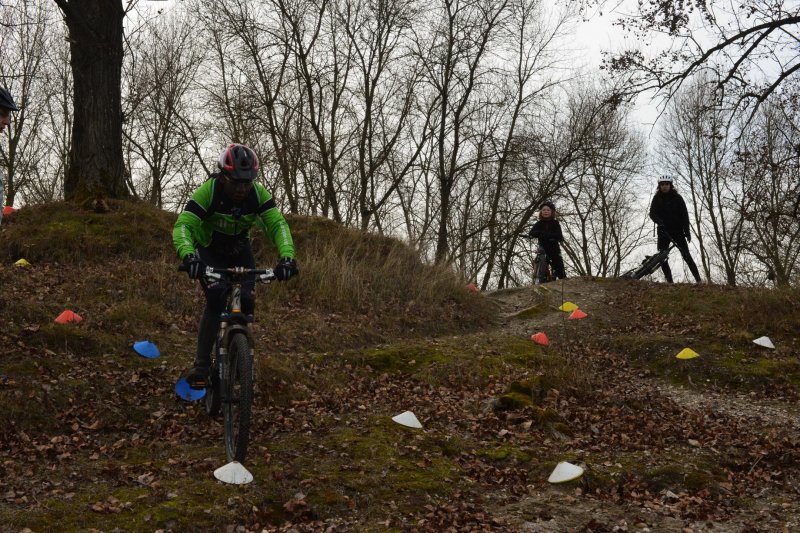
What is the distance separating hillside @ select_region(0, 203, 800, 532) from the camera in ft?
15.8

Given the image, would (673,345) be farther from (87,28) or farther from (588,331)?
(87,28)

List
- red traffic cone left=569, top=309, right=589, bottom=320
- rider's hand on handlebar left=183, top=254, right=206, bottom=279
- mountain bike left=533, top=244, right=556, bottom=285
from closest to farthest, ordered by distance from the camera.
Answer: rider's hand on handlebar left=183, top=254, right=206, bottom=279
red traffic cone left=569, top=309, right=589, bottom=320
mountain bike left=533, top=244, right=556, bottom=285

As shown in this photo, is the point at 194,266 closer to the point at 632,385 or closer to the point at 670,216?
the point at 632,385

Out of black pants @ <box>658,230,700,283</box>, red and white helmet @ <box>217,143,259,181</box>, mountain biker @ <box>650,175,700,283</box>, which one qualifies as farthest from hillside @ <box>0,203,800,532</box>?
red and white helmet @ <box>217,143,259,181</box>

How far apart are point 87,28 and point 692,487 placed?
36.4ft

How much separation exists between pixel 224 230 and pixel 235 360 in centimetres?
108

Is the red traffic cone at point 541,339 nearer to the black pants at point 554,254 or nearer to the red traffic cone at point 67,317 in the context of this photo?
the black pants at point 554,254

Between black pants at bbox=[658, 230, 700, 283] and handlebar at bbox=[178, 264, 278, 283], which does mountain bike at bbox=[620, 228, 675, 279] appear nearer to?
black pants at bbox=[658, 230, 700, 283]

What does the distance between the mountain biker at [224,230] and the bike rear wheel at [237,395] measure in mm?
375

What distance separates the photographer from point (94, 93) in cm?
1189

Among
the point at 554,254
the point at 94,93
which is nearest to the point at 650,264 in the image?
the point at 554,254

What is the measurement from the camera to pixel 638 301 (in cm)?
1296

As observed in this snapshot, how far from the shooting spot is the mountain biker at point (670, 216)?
1384cm

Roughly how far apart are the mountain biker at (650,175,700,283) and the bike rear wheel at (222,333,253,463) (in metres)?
10.7
